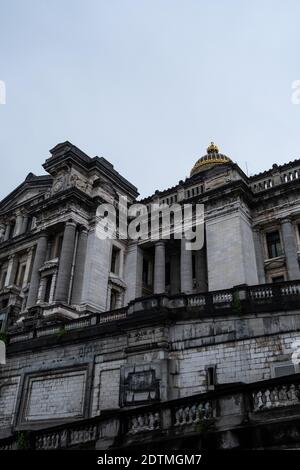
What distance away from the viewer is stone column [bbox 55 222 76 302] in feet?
101

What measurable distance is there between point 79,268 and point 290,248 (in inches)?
590

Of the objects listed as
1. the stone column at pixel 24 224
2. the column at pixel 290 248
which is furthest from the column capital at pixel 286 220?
the stone column at pixel 24 224

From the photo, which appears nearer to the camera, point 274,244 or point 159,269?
point 274,244

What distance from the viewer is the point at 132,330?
18.8 m

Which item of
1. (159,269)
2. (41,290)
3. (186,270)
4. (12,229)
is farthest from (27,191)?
(186,270)

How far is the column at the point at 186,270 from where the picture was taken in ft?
102

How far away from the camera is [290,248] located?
29625 millimetres

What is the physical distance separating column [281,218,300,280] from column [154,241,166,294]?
9.04 metres

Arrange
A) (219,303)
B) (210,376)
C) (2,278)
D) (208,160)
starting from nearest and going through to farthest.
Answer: (210,376)
(219,303)
(2,278)
(208,160)

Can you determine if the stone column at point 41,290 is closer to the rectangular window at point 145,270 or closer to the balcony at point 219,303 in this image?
the rectangular window at point 145,270

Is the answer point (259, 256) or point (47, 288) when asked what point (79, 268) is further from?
point (259, 256)

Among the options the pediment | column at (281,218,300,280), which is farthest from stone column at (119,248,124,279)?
column at (281,218,300,280)

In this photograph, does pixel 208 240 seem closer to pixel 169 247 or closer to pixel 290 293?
pixel 169 247

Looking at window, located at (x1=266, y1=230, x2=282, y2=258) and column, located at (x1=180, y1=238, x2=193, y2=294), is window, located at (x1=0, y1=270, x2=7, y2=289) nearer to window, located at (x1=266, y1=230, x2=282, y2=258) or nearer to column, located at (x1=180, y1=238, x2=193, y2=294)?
column, located at (x1=180, y1=238, x2=193, y2=294)
